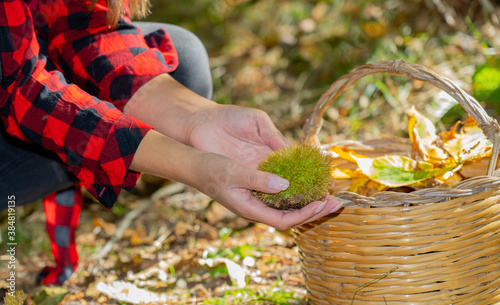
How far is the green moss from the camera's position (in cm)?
106

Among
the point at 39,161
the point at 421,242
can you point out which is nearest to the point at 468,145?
the point at 421,242

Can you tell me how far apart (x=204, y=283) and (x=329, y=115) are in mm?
1487

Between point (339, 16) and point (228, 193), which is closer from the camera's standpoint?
point (228, 193)

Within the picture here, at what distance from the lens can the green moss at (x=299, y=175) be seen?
1062 millimetres

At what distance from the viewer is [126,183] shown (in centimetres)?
119

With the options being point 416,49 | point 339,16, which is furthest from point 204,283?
point 339,16

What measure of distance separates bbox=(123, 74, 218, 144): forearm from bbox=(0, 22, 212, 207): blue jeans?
201 mm

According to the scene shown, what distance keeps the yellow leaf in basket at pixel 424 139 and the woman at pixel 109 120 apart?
21.0 inches

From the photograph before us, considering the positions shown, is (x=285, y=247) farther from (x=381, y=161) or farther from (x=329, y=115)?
(x=329, y=115)

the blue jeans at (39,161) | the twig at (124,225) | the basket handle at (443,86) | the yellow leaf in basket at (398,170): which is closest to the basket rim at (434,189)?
the basket handle at (443,86)

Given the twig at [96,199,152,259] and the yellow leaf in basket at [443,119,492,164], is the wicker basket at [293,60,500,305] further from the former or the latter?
the twig at [96,199,152,259]

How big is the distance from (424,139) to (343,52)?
1.70 meters

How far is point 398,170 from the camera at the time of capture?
1.41 metres

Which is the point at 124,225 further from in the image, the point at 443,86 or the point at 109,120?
the point at 443,86
